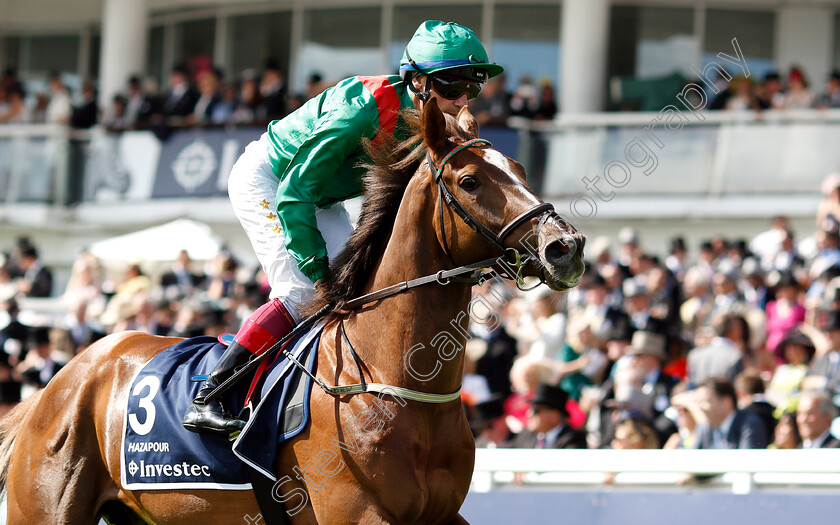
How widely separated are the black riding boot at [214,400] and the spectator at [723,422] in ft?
9.32

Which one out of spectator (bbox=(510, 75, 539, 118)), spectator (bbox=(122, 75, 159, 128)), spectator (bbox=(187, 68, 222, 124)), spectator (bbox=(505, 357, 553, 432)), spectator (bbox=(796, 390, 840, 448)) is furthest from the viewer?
spectator (bbox=(122, 75, 159, 128))

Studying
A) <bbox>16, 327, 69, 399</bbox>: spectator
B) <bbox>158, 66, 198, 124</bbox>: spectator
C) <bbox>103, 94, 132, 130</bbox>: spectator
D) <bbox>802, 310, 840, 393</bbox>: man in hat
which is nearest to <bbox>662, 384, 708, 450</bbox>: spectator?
<bbox>802, 310, 840, 393</bbox>: man in hat

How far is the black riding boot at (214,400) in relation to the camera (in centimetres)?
383

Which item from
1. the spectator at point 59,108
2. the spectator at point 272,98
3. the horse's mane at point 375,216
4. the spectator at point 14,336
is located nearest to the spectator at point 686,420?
the horse's mane at point 375,216

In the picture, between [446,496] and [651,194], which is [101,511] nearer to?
[446,496]

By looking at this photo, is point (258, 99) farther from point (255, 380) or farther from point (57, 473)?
point (255, 380)

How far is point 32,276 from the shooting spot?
12.9 meters

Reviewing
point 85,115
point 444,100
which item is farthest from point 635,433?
point 85,115

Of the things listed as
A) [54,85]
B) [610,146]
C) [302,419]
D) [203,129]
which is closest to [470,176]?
[302,419]

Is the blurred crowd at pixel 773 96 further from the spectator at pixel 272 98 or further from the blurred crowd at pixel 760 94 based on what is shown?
the spectator at pixel 272 98

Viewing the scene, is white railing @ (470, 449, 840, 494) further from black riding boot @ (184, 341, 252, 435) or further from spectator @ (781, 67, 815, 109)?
spectator @ (781, 67, 815, 109)

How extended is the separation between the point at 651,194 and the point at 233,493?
9403 mm

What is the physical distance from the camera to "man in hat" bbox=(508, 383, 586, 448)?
6.02 m

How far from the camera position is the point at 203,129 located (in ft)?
47.1
